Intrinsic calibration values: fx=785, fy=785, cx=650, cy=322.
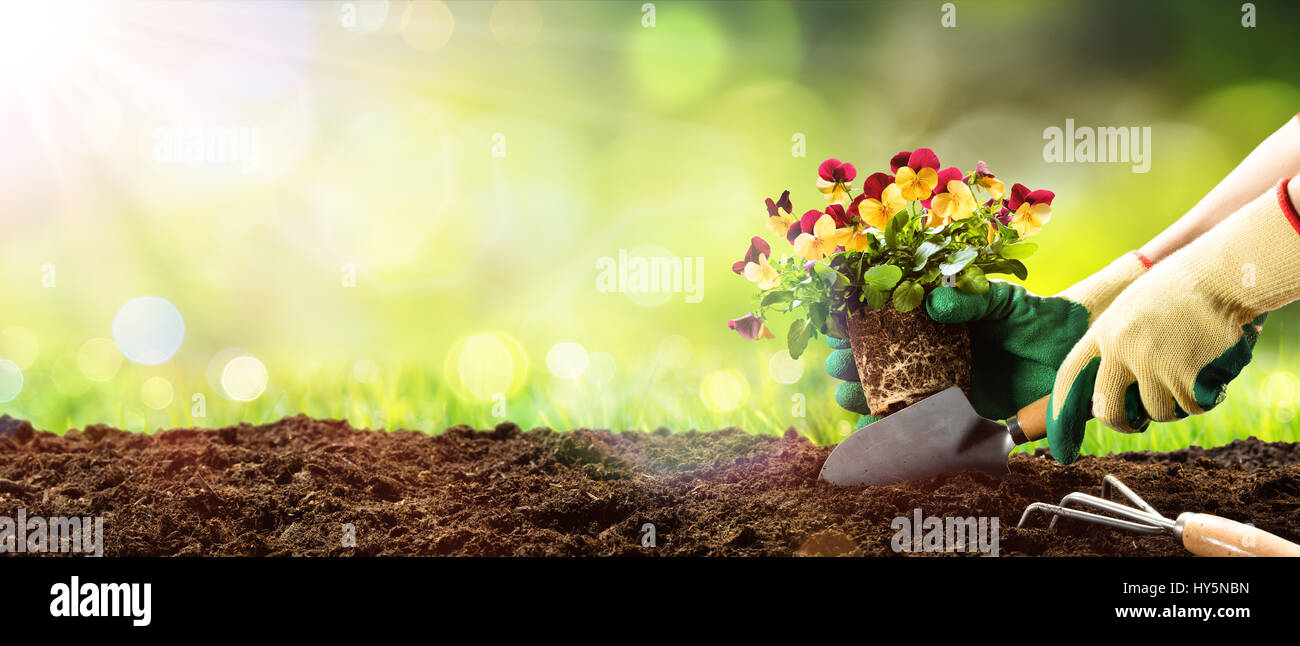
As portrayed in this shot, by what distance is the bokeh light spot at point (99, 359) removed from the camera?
1.88 metres

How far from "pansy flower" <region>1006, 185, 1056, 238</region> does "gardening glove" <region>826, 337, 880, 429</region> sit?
13.5 inches

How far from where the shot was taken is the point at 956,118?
166 cm

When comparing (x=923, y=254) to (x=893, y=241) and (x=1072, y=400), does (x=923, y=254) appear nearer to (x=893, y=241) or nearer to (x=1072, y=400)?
(x=893, y=241)

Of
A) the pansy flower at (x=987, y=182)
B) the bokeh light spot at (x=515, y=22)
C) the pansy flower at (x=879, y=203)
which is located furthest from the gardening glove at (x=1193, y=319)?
the bokeh light spot at (x=515, y=22)

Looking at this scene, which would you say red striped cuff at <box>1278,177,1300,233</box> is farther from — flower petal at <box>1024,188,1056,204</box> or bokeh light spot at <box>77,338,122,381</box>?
bokeh light spot at <box>77,338,122,381</box>

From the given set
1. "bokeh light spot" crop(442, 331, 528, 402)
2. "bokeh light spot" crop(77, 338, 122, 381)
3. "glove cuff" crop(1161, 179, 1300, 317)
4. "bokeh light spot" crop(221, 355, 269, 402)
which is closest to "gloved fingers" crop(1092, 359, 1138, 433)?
"glove cuff" crop(1161, 179, 1300, 317)

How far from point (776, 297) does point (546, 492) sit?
0.49 m

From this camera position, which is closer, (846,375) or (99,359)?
(846,375)

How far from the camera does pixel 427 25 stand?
1731 millimetres

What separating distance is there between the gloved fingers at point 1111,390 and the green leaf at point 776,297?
1.54ft

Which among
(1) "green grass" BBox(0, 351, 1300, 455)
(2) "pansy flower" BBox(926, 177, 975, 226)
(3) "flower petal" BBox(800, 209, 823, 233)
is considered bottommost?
(1) "green grass" BBox(0, 351, 1300, 455)

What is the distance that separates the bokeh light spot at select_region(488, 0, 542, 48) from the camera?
5.54ft

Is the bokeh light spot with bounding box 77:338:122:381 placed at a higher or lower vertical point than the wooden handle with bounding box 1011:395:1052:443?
higher

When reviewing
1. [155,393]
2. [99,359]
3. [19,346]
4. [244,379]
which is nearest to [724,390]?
[244,379]
